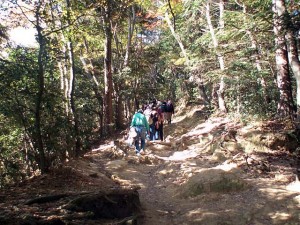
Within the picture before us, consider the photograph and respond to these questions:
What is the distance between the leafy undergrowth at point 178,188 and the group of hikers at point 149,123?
2.23 feet

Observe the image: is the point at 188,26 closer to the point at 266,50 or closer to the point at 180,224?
the point at 266,50

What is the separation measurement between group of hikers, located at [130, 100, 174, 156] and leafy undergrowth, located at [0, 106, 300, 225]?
681 mm

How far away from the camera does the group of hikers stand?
11086mm

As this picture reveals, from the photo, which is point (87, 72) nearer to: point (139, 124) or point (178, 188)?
point (139, 124)

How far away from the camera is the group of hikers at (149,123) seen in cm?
1109

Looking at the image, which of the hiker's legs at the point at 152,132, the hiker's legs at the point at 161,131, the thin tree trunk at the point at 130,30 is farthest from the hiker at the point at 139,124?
the thin tree trunk at the point at 130,30

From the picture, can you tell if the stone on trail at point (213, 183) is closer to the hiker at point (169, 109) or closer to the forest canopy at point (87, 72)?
the forest canopy at point (87, 72)

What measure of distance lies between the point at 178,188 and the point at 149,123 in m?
6.02

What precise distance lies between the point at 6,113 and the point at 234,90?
9005mm

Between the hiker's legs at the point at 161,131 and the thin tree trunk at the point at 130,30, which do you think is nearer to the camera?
the hiker's legs at the point at 161,131

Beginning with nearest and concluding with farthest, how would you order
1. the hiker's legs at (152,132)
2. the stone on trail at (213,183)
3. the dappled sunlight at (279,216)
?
the dappled sunlight at (279,216) → the stone on trail at (213,183) → the hiker's legs at (152,132)

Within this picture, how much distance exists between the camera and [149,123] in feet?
45.5

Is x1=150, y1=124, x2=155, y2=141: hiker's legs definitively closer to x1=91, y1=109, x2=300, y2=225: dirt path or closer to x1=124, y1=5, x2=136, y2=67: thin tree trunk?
x1=91, y1=109, x2=300, y2=225: dirt path

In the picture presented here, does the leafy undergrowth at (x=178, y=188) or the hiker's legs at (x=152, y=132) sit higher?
the hiker's legs at (x=152, y=132)
